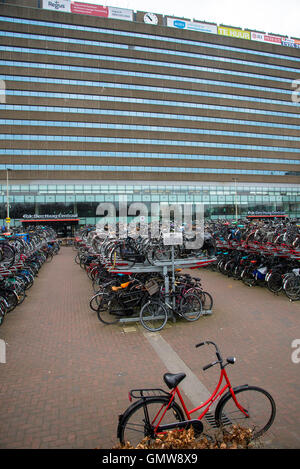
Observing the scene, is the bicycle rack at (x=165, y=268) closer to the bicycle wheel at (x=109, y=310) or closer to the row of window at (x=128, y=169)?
the bicycle wheel at (x=109, y=310)

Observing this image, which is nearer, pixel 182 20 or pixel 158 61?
pixel 158 61

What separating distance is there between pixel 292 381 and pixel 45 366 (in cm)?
413

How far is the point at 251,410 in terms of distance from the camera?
3.36m

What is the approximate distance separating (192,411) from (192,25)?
79313mm

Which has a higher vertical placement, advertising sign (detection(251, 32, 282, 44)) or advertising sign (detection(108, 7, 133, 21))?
advertising sign (detection(251, 32, 282, 44))

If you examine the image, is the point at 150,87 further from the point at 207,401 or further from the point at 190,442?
A: the point at 190,442

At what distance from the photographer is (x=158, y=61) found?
59.4m

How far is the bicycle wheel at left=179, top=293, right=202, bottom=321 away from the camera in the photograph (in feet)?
24.4

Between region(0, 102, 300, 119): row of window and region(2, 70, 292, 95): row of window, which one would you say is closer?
region(0, 102, 300, 119): row of window

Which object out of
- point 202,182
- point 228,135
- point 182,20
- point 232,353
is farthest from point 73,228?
point 182,20

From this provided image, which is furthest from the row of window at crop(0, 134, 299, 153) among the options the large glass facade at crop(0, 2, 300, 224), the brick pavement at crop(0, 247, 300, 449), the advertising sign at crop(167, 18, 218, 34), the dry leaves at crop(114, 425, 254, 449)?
the dry leaves at crop(114, 425, 254, 449)

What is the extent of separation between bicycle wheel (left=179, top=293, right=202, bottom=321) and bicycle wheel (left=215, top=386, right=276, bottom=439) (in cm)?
389

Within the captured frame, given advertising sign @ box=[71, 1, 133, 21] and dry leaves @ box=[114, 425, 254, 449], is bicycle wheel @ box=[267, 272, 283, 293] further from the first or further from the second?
advertising sign @ box=[71, 1, 133, 21]
